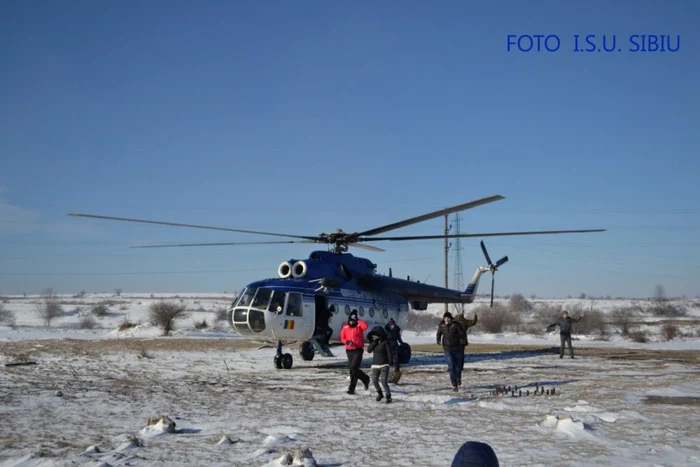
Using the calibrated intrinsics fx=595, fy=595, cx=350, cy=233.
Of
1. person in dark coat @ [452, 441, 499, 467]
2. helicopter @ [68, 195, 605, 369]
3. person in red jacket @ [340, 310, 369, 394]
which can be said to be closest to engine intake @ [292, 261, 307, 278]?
helicopter @ [68, 195, 605, 369]

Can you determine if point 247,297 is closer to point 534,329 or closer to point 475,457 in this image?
point 475,457

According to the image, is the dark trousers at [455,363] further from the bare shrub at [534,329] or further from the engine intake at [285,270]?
the bare shrub at [534,329]

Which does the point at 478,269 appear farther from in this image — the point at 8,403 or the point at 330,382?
the point at 8,403

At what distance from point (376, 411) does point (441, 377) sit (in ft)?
18.9

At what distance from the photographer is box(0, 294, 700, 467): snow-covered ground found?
22.6 ft

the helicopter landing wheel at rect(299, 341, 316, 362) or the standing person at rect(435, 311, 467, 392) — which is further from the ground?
the standing person at rect(435, 311, 467, 392)

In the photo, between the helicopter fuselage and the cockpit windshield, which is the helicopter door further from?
the cockpit windshield

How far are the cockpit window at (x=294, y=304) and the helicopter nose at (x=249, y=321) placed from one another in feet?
2.74

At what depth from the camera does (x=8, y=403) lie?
10305mm

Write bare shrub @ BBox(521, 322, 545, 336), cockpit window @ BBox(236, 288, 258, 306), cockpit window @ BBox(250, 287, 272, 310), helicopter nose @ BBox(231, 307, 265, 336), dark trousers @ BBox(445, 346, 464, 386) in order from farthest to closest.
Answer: bare shrub @ BBox(521, 322, 545, 336), cockpit window @ BBox(236, 288, 258, 306), cockpit window @ BBox(250, 287, 272, 310), helicopter nose @ BBox(231, 307, 265, 336), dark trousers @ BBox(445, 346, 464, 386)

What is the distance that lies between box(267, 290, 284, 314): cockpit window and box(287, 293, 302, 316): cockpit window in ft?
0.79

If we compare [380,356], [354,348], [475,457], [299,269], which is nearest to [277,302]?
[299,269]

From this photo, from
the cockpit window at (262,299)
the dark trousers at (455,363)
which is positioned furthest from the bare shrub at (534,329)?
the dark trousers at (455,363)

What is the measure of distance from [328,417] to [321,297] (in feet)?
29.6
